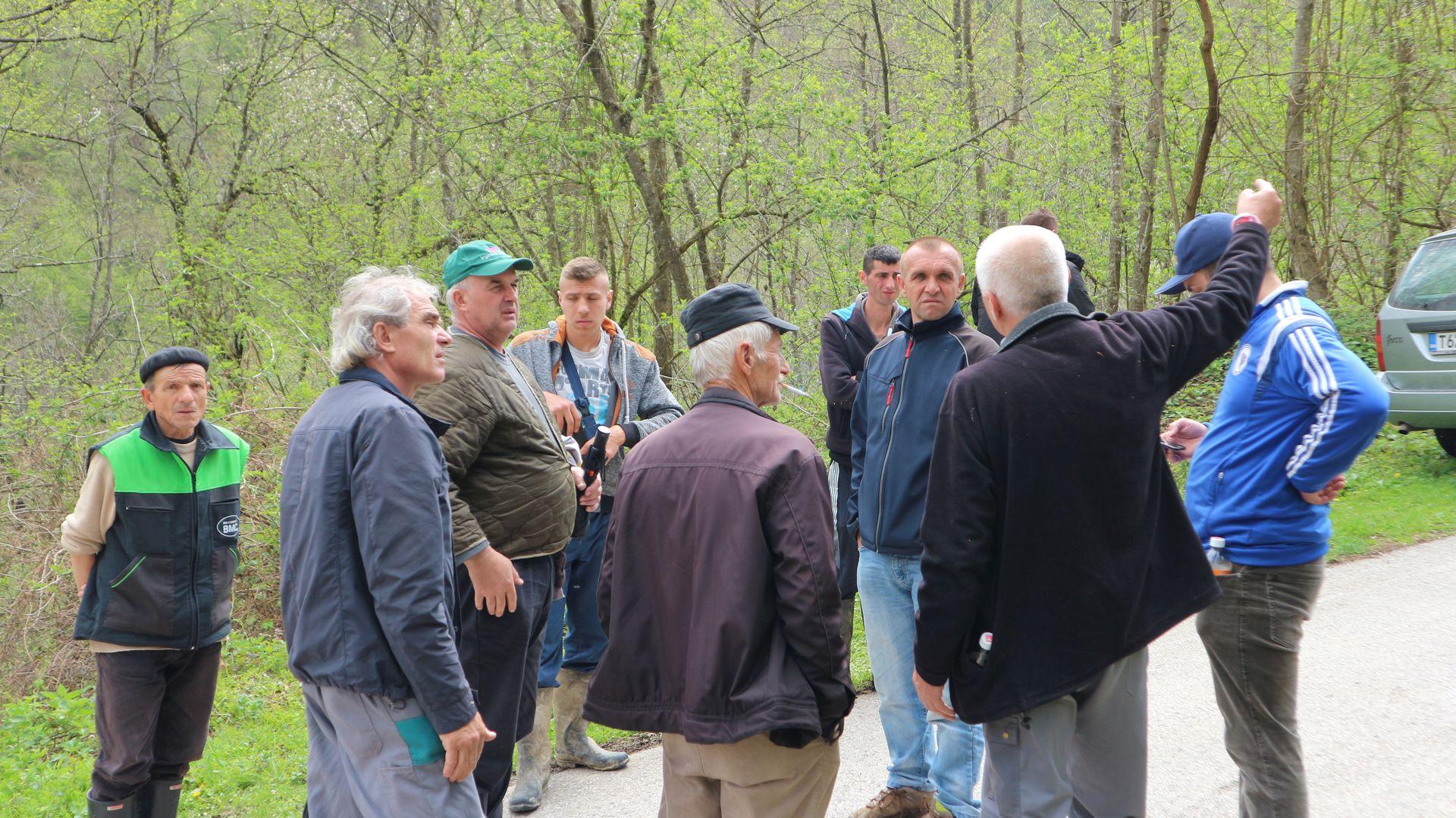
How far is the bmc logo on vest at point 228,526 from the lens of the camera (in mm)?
4328

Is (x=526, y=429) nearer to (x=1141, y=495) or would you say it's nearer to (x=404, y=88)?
(x=1141, y=495)

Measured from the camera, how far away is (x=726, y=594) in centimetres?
257

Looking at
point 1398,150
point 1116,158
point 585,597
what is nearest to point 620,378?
point 585,597

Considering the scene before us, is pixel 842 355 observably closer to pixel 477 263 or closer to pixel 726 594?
pixel 477 263

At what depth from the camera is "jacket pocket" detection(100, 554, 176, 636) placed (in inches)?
156

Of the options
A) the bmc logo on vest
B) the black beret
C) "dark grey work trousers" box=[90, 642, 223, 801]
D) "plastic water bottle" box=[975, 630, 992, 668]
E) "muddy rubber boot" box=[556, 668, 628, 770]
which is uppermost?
the black beret

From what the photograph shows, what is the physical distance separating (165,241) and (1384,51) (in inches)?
684

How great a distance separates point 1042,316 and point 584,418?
2735 millimetres

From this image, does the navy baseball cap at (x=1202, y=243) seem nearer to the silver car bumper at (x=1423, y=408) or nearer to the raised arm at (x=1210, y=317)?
the raised arm at (x=1210, y=317)

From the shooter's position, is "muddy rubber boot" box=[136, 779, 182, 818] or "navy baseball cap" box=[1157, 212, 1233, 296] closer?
"navy baseball cap" box=[1157, 212, 1233, 296]

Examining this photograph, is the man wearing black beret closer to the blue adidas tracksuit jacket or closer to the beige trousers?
the beige trousers

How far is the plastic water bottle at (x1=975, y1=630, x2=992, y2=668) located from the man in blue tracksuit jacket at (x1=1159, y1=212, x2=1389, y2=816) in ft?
3.12

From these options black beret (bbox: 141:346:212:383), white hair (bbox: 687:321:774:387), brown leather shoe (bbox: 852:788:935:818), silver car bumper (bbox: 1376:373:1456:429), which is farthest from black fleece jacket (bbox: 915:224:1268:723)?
silver car bumper (bbox: 1376:373:1456:429)

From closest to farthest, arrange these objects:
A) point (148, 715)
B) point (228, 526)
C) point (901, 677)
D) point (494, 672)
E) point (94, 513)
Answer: point (494, 672) → point (901, 677) → point (148, 715) → point (94, 513) → point (228, 526)
